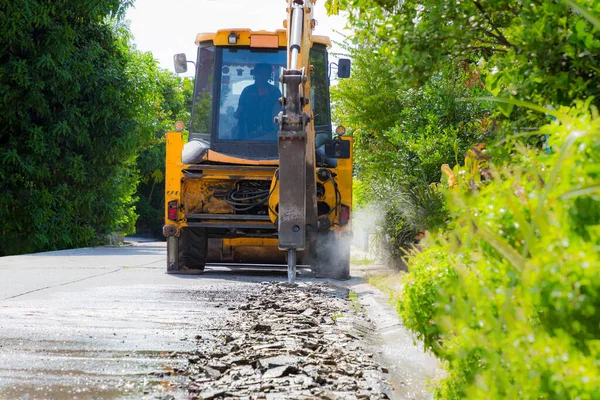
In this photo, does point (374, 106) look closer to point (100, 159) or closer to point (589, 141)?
point (100, 159)

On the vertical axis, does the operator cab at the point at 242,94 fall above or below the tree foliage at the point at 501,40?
above

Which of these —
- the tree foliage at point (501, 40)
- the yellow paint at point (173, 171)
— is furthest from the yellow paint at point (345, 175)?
the tree foliage at point (501, 40)

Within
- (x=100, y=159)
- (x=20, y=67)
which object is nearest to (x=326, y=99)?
(x=20, y=67)

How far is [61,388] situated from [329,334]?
2.80 metres

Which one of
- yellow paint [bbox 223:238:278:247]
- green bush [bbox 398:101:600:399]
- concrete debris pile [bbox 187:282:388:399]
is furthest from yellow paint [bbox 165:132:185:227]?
green bush [bbox 398:101:600:399]

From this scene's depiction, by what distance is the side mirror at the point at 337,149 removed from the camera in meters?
14.9

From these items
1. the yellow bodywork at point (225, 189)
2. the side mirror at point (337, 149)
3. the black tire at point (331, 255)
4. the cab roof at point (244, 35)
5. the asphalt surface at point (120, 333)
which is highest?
the cab roof at point (244, 35)

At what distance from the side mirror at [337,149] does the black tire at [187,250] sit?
254 centimetres

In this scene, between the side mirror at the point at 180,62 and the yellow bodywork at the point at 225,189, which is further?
the side mirror at the point at 180,62

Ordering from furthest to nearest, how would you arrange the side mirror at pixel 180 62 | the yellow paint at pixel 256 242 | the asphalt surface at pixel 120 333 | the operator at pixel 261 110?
the side mirror at pixel 180 62 < the operator at pixel 261 110 < the yellow paint at pixel 256 242 < the asphalt surface at pixel 120 333

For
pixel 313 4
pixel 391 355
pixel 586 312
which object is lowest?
pixel 391 355

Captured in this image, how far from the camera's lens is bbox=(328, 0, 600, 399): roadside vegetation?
7.64ft

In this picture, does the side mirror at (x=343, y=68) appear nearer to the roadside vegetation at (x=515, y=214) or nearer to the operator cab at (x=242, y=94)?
the operator cab at (x=242, y=94)

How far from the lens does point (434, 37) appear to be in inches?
206
